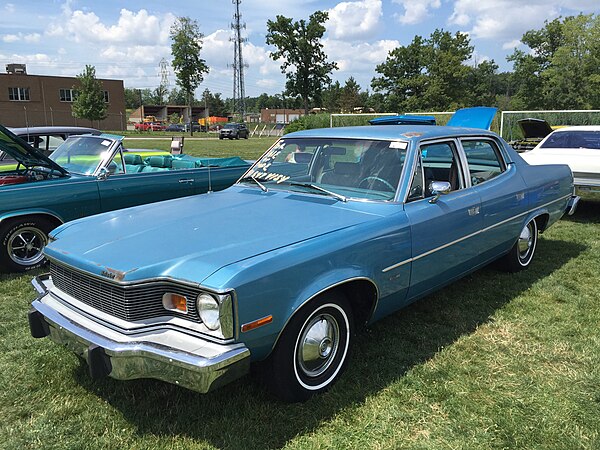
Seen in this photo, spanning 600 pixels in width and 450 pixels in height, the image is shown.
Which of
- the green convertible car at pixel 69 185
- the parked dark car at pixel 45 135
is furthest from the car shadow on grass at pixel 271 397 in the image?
the parked dark car at pixel 45 135

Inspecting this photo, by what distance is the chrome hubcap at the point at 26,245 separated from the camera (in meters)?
5.30

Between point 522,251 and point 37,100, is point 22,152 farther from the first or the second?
point 37,100

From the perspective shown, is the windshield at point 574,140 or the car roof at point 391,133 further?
the windshield at point 574,140

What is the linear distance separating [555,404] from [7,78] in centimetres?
6036

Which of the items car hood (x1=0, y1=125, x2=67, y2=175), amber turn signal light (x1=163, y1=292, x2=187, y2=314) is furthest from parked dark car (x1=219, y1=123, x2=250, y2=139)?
amber turn signal light (x1=163, y1=292, x2=187, y2=314)

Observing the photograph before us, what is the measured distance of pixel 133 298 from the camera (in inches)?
99.4

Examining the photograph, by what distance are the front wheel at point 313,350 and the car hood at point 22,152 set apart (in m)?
4.25

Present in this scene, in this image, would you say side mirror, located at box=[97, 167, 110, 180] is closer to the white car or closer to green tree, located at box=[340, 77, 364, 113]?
the white car

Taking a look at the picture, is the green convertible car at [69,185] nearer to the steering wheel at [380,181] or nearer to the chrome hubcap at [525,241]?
the steering wheel at [380,181]

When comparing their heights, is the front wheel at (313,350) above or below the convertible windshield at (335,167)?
below

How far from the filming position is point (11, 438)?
2.59 meters

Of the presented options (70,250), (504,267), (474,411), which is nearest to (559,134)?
(504,267)

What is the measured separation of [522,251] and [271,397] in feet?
11.8

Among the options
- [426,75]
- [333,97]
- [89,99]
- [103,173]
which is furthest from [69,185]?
[333,97]
